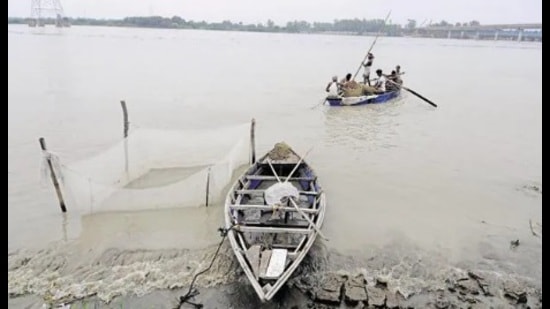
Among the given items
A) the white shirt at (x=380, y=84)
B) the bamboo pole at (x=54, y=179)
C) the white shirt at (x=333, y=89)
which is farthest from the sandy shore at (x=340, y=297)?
the white shirt at (x=380, y=84)

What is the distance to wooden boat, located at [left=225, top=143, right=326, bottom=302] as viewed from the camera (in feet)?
14.3

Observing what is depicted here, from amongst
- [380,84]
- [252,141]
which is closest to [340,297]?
[252,141]

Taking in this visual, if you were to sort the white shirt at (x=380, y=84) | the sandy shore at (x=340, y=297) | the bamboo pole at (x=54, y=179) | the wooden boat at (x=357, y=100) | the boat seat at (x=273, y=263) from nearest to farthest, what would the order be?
the boat seat at (x=273, y=263)
the sandy shore at (x=340, y=297)
the bamboo pole at (x=54, y=179)
the wooden boat at (x=357, y=100)
the white shirt at (x=380, y=84)

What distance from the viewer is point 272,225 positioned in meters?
5.32

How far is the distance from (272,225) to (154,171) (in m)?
3.38

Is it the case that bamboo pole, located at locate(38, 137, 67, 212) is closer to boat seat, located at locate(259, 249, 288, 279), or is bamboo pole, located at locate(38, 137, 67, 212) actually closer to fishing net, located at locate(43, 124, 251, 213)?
fishing net, located at locate(43, 124, 251, 213)

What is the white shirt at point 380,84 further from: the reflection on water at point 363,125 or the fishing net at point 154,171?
the fishing net at point 154,171

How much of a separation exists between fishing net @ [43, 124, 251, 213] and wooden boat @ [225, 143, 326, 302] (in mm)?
682

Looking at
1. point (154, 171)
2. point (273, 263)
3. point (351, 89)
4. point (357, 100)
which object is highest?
point (351, 89)

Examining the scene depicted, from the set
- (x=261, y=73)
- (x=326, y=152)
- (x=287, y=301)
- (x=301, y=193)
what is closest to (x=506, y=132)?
(x=326, y=152)

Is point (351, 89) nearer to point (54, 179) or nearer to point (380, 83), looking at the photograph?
point (380, 83)

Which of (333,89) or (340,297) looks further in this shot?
(333,89)

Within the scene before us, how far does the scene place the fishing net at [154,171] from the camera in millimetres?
6223

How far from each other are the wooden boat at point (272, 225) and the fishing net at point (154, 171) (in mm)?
682
